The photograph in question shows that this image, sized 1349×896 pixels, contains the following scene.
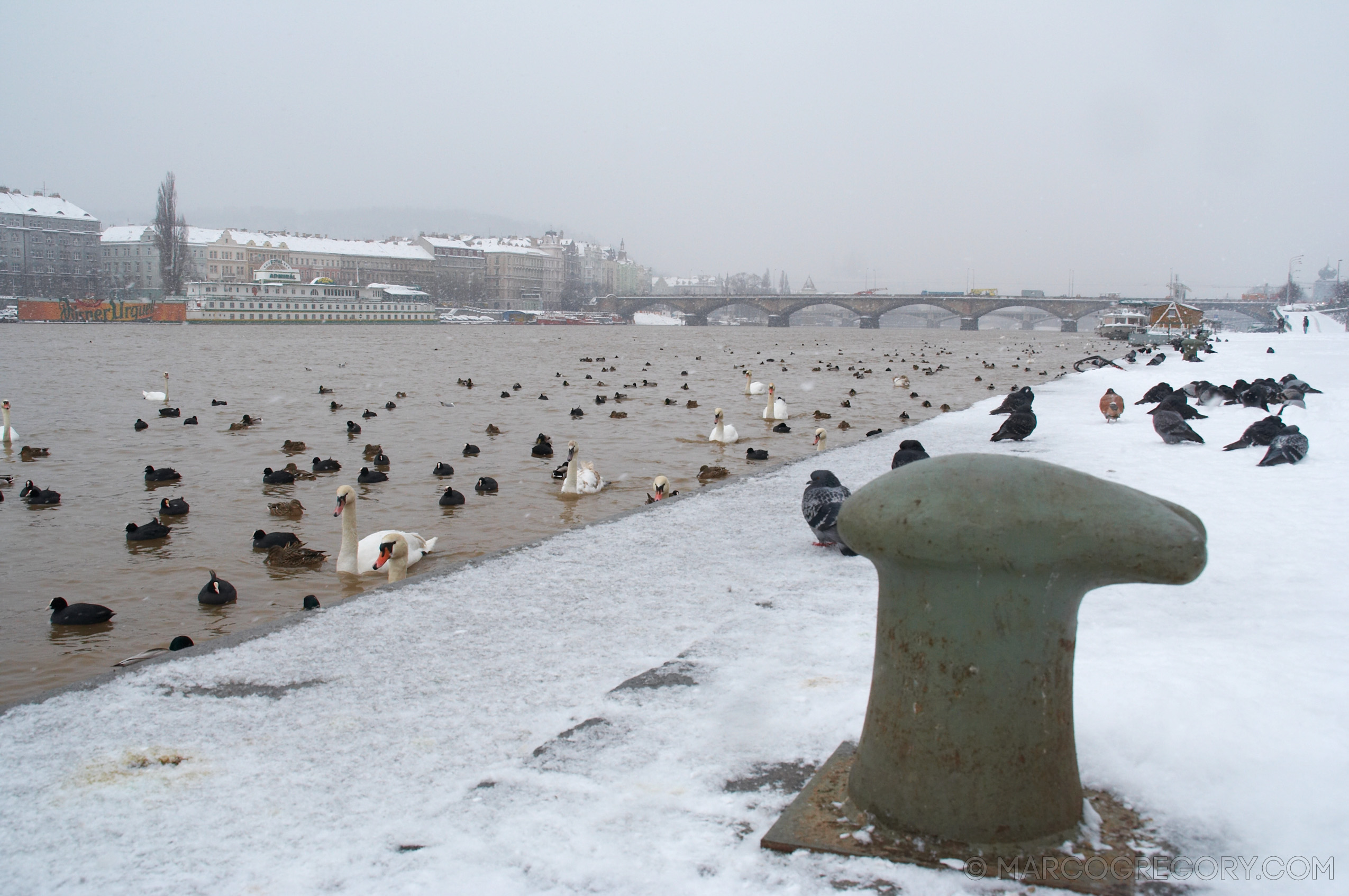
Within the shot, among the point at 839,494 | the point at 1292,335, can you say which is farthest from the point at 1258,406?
the point at 1292,335

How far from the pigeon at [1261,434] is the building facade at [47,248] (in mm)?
128733

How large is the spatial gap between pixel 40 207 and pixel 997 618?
15459 cm

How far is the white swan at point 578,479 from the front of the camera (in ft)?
37.6

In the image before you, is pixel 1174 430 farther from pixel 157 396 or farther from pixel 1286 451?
pixel 157 396

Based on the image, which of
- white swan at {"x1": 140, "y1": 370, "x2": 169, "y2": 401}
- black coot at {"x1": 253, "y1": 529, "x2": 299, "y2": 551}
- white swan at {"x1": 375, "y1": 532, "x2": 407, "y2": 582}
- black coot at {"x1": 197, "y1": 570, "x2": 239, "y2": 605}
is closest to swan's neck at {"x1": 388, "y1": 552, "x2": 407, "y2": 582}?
white swan at {"x1": 375, "y1": 532, "x2": 407, "y2": 582}

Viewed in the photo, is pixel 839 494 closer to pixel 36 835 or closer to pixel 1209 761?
pixel 1209 761

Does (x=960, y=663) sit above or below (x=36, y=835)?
above

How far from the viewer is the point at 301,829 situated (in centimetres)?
305

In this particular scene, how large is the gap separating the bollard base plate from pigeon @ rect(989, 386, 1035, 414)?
11.7m

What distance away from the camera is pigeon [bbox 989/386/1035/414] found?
14.0 metres

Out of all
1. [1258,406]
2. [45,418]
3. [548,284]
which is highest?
[548,284]

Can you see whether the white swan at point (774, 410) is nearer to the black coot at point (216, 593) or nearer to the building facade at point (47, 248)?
the black coot at point (216, 593)

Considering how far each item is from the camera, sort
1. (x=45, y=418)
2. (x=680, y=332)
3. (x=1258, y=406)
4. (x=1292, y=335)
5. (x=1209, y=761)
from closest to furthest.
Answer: (x=1209, y=761) < (x=1258, y=406) < (x=45, y=418) < (x=1292, y=335) < (x=680, y=332)

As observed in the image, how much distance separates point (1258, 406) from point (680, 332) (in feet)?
309
